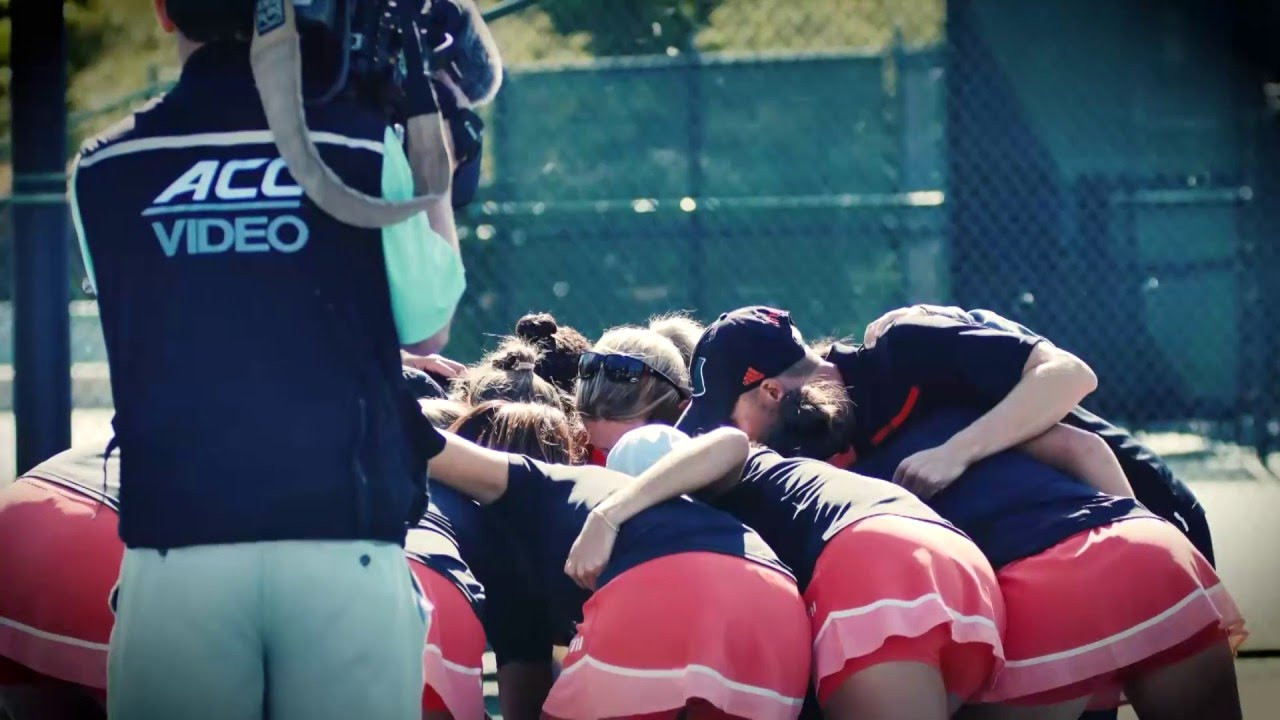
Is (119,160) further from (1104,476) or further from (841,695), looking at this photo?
(1104,476)

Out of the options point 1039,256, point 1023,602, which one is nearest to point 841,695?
point 1023,602

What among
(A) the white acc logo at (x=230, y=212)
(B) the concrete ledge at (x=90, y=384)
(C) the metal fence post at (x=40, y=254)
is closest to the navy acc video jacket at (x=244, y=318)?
(A) the white acc logo at (x=230, y=212)

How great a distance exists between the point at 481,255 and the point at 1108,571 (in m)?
4.88

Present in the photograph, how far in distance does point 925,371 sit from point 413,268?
167 cm

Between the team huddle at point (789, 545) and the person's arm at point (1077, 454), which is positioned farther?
the person's arm at point (1077, 454)

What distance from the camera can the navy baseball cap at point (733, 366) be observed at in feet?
11.2

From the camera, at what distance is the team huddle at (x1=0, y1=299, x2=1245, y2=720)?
2.70 metres

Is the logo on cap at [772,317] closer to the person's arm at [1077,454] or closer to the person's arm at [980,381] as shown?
the person's arm at [980,381]

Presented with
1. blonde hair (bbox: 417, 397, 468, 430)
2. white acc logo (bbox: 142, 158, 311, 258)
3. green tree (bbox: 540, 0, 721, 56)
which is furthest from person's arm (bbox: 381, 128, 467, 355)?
green tree (bbox: 540, 0, 721, 56)

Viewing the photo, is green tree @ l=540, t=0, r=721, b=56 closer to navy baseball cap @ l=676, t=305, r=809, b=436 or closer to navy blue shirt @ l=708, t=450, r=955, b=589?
navy baseball cap @ l=676, t=305, r=809, b=436

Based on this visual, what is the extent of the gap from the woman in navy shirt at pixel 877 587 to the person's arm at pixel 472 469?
0.21 metres

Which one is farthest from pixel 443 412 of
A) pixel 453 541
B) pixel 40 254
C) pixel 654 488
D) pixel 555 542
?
pixel 40 254

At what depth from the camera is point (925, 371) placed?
10.8 ft

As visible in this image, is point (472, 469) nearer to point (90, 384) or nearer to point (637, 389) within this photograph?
point (637, 389)
